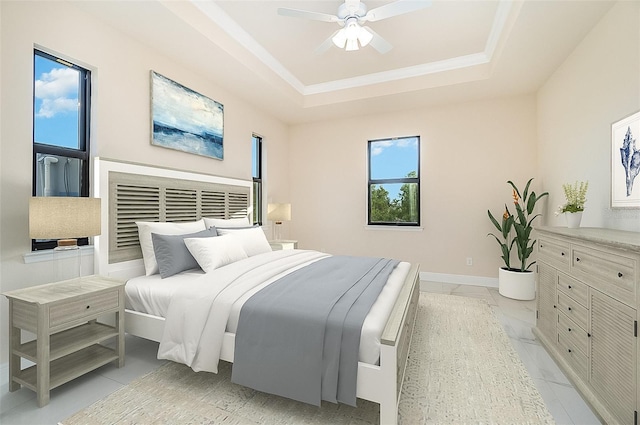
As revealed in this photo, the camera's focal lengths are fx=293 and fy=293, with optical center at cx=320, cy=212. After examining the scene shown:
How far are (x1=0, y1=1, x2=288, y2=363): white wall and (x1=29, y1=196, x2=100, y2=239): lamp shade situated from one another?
400mm

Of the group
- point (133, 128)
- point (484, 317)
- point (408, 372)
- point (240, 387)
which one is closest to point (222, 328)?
point (240, 387)

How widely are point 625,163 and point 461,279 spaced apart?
108 inches

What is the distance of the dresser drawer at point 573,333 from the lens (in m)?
1.85

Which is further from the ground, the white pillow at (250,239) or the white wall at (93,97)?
the white wall at (93,97)

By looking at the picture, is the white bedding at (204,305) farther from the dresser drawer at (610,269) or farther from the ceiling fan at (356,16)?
the ceiling fan at (356,16)

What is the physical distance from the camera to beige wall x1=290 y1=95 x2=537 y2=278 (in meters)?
4.34

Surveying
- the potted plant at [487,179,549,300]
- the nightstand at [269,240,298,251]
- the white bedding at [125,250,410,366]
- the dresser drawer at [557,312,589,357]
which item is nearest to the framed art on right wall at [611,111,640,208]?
the dresser drawer at [557,312,589,357]

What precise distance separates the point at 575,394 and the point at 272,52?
4.24 meters

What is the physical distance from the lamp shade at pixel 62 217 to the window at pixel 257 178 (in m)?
2.90

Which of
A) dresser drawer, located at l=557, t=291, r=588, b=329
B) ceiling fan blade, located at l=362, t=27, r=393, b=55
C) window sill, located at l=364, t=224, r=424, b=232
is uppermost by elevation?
ceiling fan blade, located at l=362, t=27, r=393, b=55

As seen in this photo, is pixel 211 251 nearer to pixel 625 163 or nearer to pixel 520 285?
pixel 625 163

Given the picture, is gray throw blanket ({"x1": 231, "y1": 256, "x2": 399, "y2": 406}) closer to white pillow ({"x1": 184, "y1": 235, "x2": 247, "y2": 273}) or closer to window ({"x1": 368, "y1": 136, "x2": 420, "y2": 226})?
white pillow ({"x1": 184, "y1": 235, "x2": 247, "y2": 273})

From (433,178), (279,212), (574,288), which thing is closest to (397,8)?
(574,288)

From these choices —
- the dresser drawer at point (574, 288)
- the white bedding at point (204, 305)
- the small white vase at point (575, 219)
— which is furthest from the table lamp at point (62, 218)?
the small white vase at point (575, 219)
